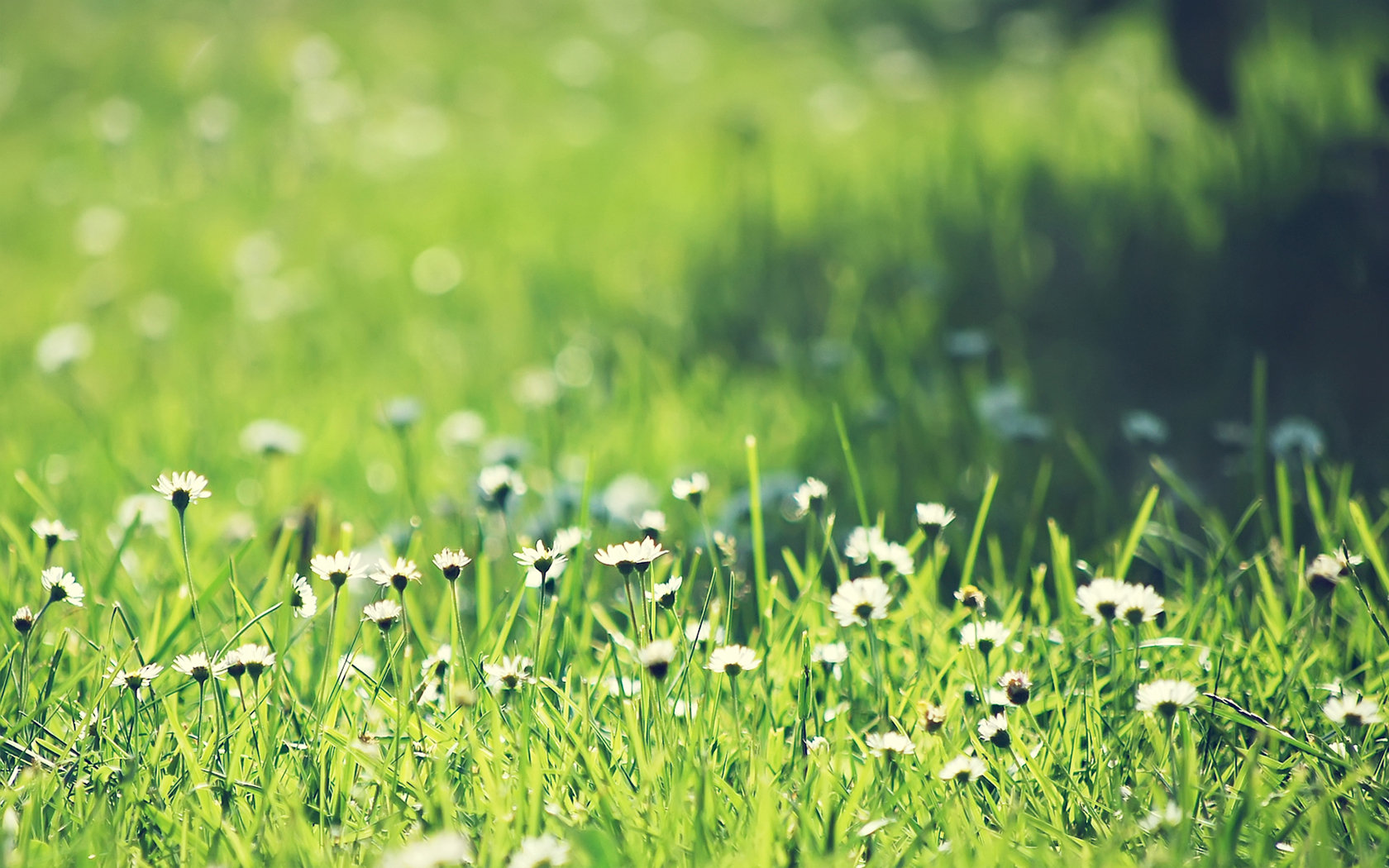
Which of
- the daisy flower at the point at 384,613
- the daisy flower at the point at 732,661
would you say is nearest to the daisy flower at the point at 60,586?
the daisy flower at the point at 384,613

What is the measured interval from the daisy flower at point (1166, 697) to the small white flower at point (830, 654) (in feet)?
1.15

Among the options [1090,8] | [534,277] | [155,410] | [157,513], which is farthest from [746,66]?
[157,513]

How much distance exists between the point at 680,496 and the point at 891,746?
0.43 metres

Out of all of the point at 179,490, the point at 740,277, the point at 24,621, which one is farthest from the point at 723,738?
the point at 740,277

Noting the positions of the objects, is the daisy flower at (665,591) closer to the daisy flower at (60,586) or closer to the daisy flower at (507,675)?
the daisy flower at (507,675)

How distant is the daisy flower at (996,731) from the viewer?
1191mm

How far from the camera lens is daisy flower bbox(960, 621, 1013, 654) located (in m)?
1.30

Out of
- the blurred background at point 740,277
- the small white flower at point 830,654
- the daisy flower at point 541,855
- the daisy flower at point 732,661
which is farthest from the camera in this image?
the blurred background at point 740,277

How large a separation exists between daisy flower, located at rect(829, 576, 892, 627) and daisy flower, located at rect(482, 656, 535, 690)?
37 centimetres

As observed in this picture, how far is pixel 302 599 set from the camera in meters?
1.36

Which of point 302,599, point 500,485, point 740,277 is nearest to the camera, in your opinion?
point 302,599

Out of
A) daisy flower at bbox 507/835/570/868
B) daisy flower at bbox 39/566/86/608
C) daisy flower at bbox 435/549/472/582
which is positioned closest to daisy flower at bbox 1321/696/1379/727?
daisy flower at bbox 507/835/570/868

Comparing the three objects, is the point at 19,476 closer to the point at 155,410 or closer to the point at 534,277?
the point at 155,410

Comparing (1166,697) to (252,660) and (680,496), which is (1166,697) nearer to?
(680,496)
